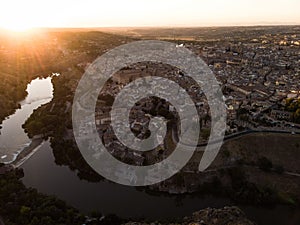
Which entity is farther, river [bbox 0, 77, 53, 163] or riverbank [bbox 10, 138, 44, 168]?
river [bbox 0, 77, 53, 163]

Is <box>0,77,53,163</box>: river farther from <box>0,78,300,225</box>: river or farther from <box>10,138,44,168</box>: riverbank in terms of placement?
<box>0,78,300,225</box>: river

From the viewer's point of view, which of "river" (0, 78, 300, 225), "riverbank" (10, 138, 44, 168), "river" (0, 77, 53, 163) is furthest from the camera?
"river" (0, 77, 53, 163)

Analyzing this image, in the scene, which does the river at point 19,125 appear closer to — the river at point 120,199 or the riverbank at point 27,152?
the riverbank at point 27,152

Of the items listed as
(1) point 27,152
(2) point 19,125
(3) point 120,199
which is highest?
(2) point 19,125

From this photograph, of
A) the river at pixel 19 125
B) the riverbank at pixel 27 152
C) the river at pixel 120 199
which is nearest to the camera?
the river at pixel 120 199

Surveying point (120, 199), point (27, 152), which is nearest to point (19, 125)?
point (27, 152)

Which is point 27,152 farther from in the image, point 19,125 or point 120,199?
point 120,199

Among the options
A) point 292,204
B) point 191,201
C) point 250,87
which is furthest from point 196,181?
point 250,87

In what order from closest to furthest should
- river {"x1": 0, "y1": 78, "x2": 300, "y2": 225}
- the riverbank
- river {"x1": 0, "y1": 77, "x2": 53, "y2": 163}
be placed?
river {"x1": 0, "y1": 78, "x2": 300, "y2": 225}, the riverbank, river {"x1": 0, "y1": 77, "x2": 53, "y2": 163}

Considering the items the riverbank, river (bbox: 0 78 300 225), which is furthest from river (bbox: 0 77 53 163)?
river (bbox: 0 78 300 225)

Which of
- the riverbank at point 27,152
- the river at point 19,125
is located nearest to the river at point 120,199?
the riverbank at point 27,152
